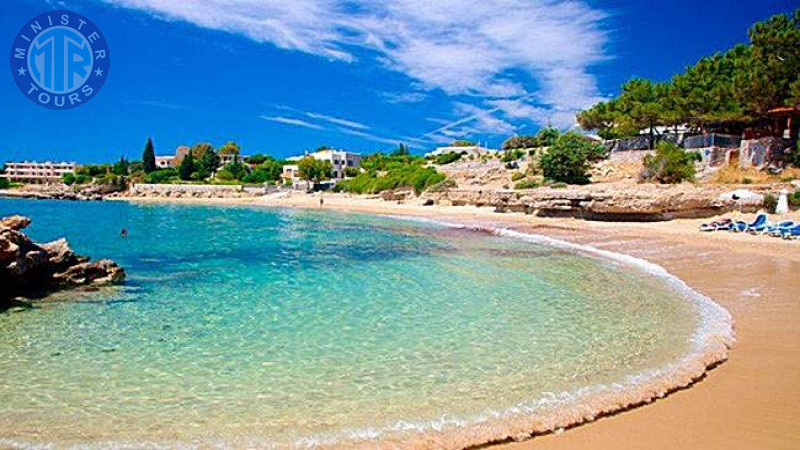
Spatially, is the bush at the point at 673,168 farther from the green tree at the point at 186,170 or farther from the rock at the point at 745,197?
the green tree at the point at 186,170

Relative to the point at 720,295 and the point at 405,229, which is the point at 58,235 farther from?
the point at 720,295

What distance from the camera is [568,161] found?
46.2 metres

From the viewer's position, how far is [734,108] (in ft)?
136

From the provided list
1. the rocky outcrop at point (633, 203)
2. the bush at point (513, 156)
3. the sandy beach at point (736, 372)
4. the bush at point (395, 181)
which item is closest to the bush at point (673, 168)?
the rocky outcrop at point (633, 203)

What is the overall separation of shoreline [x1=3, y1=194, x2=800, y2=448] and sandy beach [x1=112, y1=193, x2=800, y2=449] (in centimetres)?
3

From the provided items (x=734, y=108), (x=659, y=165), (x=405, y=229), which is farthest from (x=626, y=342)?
(x=734, y=108)

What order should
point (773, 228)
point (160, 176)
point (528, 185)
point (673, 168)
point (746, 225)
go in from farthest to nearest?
point (160, 176), point (528, 185), point (673, 168), point (746, 225), point (773, 228)

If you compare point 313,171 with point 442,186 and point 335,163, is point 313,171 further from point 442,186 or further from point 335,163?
point 442,186

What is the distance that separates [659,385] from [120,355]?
22.7ft

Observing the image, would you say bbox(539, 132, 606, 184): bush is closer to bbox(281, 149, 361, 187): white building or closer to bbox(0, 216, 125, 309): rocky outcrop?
bbox(0, 216, 125, 309): rocky outcrop

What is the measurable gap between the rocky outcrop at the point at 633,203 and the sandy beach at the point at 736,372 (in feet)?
18.5

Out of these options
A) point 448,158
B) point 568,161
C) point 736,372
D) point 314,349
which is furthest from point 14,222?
point 448,158

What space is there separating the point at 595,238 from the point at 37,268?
21037mm

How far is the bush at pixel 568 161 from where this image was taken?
4609cm
